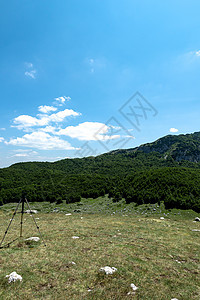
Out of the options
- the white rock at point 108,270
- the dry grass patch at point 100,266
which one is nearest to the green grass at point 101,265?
the dry grass patch at point 100,266

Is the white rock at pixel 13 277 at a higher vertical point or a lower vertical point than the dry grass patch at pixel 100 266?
higher

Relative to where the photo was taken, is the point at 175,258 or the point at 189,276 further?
the point at 175,258

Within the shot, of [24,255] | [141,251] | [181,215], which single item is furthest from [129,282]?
[181,215]

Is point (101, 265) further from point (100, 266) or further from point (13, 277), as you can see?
point (13, 277)

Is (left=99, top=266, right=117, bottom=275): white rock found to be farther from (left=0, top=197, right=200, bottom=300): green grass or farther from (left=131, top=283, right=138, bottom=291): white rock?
(left=131, top=283, right=138, bottom=291): white rock

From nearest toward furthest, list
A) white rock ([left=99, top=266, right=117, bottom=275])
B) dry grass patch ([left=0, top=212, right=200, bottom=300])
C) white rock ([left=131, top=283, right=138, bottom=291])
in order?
dry grass patch ([left=0, top=212, right=200, bottom=300])
white rock ([left=131, top=283, right=138, bottom=291])
white rock ([left=99, top=266, right=117, bottom=275])

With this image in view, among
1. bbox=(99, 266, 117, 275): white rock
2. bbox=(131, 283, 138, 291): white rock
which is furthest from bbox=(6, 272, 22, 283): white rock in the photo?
bbox=(131, 283, 138, 291): white rock

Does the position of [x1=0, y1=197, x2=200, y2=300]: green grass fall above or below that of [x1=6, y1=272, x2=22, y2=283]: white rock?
below

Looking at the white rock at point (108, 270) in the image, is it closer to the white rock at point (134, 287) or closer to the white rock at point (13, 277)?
the white rock at point (134, 287)

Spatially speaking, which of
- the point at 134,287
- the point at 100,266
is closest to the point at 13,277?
the point at 100,266

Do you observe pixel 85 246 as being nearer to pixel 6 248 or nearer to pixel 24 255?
pixel 24 255

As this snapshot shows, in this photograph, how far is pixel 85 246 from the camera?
9.98 meters

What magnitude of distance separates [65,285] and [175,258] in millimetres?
6653

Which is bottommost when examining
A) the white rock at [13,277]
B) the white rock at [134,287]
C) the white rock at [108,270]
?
the white rock at [134,287]
